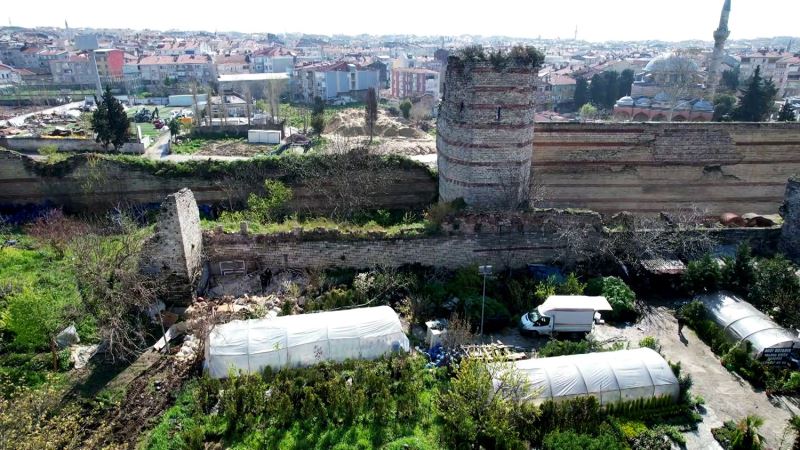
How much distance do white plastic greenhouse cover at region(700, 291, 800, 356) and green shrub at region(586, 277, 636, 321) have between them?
5.91ft

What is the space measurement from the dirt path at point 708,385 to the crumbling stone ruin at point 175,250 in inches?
408

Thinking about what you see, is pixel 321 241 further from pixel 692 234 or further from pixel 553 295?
pixel 692 234

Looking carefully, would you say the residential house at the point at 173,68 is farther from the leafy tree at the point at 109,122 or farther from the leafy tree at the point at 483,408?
the leafy tree at the point at 483,408

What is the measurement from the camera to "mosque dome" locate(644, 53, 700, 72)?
48781 millimetres

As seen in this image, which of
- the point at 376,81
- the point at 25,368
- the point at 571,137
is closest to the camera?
the point at 25,368

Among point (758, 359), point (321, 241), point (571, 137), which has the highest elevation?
point (571, 137)

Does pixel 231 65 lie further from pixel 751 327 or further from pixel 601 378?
pixel 601 378

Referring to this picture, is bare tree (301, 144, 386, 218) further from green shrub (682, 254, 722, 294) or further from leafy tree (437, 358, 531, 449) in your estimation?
leafy tree (437, 358, 531, 449)

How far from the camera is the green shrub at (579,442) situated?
8.83 m

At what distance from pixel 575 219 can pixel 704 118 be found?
30906mm

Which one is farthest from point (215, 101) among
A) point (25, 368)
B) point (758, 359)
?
point (758, 359)

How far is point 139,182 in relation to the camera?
778 inches

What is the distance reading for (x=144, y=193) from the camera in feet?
65.5

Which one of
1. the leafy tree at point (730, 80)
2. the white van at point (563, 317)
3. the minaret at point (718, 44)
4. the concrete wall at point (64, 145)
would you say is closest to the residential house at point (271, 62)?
the concrete wall at point (64, 145)
